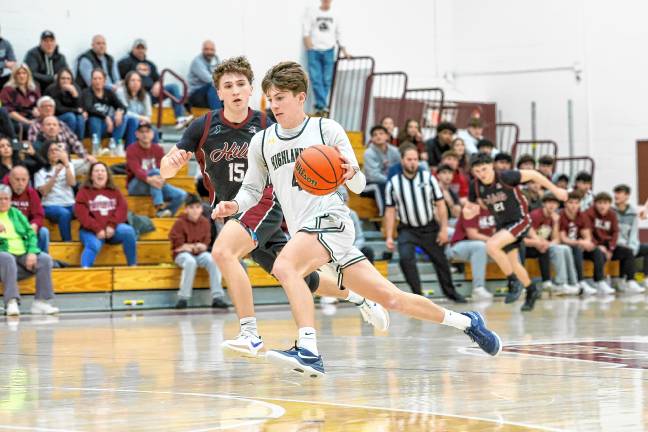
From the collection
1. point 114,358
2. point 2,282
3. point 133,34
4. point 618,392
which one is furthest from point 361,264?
point 133,34

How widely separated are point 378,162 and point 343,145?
10.6 metres

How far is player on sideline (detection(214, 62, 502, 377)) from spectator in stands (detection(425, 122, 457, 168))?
11664mm

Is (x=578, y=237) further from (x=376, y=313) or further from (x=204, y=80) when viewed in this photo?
(x=376, y=313)

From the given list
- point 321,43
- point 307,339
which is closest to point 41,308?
point 307,339

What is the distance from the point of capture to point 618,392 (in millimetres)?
5160

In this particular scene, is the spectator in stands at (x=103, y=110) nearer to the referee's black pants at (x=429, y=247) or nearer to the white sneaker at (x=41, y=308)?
the white sneaker at (x=41, y=308)

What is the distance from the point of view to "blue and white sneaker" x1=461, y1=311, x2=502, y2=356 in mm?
6441


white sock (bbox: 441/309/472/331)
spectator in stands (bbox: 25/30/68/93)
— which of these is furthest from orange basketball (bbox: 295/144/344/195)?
spectator in stands (bbox: 25/30/68/93)

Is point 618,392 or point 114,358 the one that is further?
point 114,358

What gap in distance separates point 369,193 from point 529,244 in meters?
2.39

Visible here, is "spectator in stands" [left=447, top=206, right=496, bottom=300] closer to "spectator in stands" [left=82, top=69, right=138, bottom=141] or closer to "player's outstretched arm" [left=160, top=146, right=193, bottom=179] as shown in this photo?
"spectator in stands" [left=82, top=69, right=138, bottom=141]

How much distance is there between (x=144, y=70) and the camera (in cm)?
1678

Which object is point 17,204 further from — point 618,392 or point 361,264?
point 618,392

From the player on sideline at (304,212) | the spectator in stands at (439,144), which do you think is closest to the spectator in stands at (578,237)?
the spectator in stands at (439,144)
